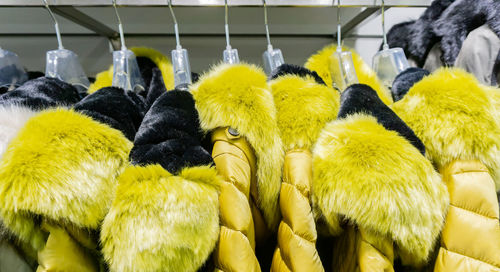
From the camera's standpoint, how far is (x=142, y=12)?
0.95 metres

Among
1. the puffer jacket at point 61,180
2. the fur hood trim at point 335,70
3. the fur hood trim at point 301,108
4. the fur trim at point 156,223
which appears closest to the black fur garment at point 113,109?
the puffer jacket at point 61,180

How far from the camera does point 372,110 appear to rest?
464 mm

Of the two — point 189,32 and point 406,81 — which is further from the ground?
point 189,32

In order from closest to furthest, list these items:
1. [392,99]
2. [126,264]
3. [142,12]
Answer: [126,264], [392,99], [142,12]

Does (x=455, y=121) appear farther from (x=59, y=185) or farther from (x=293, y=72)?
(x=59, y=185)

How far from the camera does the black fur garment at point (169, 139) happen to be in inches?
14.9

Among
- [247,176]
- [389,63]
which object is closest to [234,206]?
[247,176]

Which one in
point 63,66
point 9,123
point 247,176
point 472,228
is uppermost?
point 63,66

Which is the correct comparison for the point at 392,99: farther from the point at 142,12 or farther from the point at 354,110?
the point at 142,12

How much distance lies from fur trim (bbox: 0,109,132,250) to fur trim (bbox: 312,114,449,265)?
0.33 m

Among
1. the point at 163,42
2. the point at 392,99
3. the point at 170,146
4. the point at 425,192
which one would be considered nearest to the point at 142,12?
the point at 163,42

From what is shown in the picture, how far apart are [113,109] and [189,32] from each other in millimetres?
636

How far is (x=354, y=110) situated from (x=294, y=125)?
4.2 inches

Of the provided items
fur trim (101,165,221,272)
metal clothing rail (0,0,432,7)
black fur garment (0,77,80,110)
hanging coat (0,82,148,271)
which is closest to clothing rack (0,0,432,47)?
metal clothing rail (0,0,432,7)
